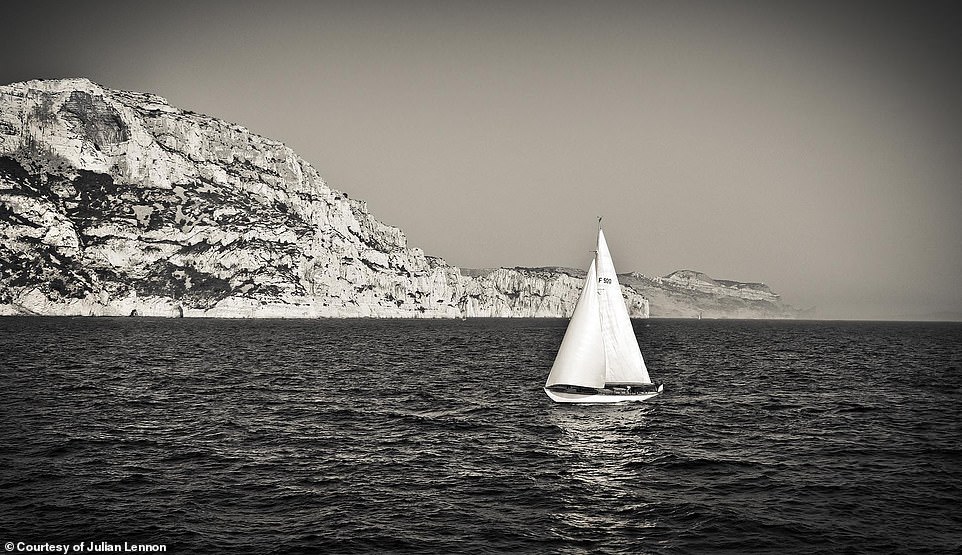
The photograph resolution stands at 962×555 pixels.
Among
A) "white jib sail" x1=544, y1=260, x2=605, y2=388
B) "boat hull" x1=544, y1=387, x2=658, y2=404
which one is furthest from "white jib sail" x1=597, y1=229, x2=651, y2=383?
"boat hull" x1=544, y1=387, x2=658, y2=404

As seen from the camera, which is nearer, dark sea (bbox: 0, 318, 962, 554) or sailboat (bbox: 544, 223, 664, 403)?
dark sea (bbox: 0, 318, 962, 554)

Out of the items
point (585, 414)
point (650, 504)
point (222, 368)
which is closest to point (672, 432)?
point (585, 414)

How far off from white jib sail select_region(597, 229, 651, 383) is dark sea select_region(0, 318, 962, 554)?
2.68 metres

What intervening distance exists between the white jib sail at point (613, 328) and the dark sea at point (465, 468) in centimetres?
268

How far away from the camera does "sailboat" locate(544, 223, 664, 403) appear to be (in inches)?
1670

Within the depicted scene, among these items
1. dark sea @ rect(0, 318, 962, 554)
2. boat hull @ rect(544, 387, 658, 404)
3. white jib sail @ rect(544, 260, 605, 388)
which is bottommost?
dark sea @ rect(0, 318, 962, 554)

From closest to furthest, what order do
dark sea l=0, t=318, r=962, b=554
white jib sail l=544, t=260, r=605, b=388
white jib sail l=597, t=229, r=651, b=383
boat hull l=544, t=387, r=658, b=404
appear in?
dark sea l=0, t=318, r=962, b=554 → white jib sail l=544, t=260, r=605, b=388 → white jib sail l=597, t=229, r=651, b=383 → boat hull l=544, t=387, r=658, b=404

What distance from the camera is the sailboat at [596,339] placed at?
42.4 m

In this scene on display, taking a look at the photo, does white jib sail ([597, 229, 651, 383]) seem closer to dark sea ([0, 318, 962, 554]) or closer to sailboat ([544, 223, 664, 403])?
sailboat ([544, 223, 664, 403])

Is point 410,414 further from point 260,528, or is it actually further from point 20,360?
point 20,360

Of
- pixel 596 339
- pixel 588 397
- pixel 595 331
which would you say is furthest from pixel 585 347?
pixel 588 397

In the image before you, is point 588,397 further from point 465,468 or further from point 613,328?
point 465,468

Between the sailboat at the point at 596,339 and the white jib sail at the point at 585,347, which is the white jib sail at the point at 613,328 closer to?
the sailboat at the point at 596,339

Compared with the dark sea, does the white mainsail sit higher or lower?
higher
